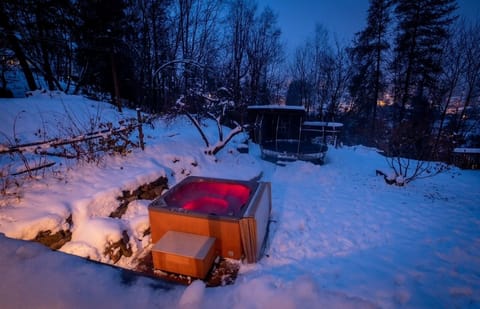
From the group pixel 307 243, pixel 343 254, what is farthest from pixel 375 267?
pixel 307 243

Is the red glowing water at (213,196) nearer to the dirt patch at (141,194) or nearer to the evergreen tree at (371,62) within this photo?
the dirt patch at (141,194)

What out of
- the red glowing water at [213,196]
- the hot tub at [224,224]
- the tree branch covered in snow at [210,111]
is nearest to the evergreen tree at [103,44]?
the tree branch covered in snow at [210,111]

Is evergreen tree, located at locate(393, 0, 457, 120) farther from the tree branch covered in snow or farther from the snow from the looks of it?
the tree branch covered in snow

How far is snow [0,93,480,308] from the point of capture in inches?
30.5

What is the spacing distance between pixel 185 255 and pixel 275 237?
1.69m

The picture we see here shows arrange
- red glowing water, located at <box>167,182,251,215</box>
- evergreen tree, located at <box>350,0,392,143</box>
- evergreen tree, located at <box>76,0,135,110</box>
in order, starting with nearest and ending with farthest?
red glowing water, located at <box>167,182,251,215</box>, evergreen tree, located at <box>76,0,135,110</box>, evergreen tree, located at <box>350,0,392,143</box>

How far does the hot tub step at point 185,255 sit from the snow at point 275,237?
0.55 meters

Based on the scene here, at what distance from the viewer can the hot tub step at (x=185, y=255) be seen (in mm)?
2664

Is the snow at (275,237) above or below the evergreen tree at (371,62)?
below

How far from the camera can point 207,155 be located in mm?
6574

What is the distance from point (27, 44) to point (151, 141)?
7.10 metres

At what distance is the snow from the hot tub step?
0.55 metres

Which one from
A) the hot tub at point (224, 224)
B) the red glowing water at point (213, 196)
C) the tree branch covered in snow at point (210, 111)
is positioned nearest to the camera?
the hot tub at point (224, 224)

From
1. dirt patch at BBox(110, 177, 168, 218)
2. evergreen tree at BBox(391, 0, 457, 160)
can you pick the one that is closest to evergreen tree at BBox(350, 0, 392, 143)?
evergreen tree at BBox(391, 0, 457, 160)
